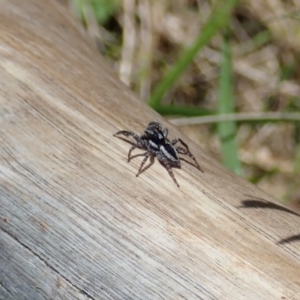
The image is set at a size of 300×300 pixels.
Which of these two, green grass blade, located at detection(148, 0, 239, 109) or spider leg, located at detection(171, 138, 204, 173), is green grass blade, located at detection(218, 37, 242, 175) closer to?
green grass blade, located at detection(148, 0, 239, 109)

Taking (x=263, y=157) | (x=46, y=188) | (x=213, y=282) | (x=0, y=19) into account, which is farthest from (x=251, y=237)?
(x=263, y=157)

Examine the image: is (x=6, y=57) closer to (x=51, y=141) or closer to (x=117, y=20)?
(x=51, y=141)

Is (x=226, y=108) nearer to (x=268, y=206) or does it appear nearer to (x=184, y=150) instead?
(x=184, y=150)

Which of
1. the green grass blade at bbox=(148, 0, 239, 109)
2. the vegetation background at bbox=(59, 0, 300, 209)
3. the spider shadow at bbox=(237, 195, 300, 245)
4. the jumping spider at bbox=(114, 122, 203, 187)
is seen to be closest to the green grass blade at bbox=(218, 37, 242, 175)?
the green grass blade at bbox=(148, 0, 239, 109)

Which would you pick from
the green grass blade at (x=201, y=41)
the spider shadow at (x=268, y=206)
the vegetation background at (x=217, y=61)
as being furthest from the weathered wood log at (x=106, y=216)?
the vegetation background at (x=217, y=61)

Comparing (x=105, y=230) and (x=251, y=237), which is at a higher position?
(x=251, y=237)

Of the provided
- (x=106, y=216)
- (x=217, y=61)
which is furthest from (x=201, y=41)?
(x=106, y=216)
